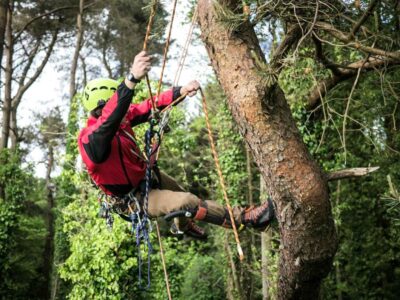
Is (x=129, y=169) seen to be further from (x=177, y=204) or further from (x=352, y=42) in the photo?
(x=352, y=42)

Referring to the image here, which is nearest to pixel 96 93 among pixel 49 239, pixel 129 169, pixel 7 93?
pixel 129 169

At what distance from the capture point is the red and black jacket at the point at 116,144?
317cm

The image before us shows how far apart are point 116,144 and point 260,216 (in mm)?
1251

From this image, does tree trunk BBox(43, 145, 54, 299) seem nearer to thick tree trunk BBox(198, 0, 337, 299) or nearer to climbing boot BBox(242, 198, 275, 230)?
climbing boot BBox(242, 198, 275, 230)

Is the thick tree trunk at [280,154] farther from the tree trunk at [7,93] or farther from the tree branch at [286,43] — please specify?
the tree trunk at [7,93]

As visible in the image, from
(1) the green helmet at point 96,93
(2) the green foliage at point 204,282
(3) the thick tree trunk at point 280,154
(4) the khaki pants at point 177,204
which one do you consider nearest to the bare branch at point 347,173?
(3) the thick tree trunk at point 280,154

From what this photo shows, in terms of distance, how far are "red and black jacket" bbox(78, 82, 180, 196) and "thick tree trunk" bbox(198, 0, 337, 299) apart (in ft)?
2.34

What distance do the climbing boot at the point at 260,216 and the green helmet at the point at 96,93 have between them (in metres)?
1.47

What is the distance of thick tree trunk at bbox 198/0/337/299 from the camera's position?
2.83 m

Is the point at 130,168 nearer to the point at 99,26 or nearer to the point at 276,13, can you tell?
the point at 276,13

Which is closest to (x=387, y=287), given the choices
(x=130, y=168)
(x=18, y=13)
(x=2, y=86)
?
(x=130, y=168)

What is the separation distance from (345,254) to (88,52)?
12.4 metres

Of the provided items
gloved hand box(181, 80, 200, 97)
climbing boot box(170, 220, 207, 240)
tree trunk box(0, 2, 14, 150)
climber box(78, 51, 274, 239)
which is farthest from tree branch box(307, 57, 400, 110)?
tree trunk box(0, 2, 14, 150)

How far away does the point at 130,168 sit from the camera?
369cm
